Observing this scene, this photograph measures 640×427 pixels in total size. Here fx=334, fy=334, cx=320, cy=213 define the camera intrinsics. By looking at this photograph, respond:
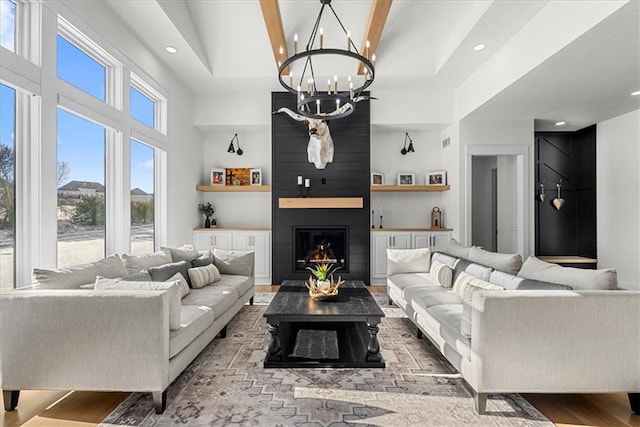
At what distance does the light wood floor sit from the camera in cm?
196

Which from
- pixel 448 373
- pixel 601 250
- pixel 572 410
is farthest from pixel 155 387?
pixel 601 250

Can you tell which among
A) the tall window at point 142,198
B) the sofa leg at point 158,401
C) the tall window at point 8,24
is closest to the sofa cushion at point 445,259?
the sofa leg at point 158,401

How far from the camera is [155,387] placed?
2.00 m

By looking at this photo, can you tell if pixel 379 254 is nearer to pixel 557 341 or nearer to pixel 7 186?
pixel 557 341

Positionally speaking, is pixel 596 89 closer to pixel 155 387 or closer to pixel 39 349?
pixel 155 387

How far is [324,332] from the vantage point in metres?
3.32

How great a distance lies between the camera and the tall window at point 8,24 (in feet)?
7.83

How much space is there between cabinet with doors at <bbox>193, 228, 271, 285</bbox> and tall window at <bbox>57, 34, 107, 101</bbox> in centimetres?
→ 272

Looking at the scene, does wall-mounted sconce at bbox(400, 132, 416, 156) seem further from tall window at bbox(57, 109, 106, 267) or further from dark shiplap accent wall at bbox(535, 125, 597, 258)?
tall window at bbox(57, 109, 106, 267)

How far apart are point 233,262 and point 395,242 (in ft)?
9.05

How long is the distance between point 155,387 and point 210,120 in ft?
15.3

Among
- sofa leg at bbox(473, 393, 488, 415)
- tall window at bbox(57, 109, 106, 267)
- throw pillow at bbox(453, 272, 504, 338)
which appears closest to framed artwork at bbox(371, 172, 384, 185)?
throw pillow at bbox(453, 272, 504, 338)

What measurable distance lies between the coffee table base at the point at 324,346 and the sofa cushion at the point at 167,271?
1.13 meters

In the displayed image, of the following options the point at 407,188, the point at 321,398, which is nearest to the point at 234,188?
the point at 407,188
